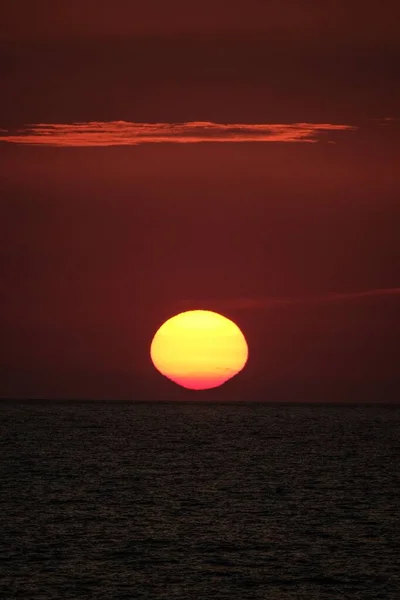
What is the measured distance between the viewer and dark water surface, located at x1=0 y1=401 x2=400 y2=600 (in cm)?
5234

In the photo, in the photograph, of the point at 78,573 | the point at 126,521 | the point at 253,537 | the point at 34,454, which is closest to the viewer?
the point at 78,573

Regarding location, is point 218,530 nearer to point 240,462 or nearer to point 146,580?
point 146,580

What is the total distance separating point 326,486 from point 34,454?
51.6 m

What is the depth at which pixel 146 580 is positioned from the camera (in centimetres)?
5309

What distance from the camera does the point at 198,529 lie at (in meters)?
68.6

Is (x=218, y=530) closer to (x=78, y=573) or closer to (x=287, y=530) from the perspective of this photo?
(x=287, y=530)

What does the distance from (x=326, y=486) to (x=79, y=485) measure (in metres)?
21.5

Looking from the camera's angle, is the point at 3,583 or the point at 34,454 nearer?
the point at 3,583

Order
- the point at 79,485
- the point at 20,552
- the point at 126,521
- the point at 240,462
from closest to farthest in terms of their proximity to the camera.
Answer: the point at 20,552
the point at 126,521
the point at 79,485
the point at 240,462

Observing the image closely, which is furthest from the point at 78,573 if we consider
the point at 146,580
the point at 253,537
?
the point at 253,537

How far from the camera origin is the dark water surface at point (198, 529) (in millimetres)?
52344

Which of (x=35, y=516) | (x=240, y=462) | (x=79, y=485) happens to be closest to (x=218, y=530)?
(x=35, y=516)

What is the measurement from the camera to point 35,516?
7362cm

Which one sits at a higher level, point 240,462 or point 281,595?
point 240,462
